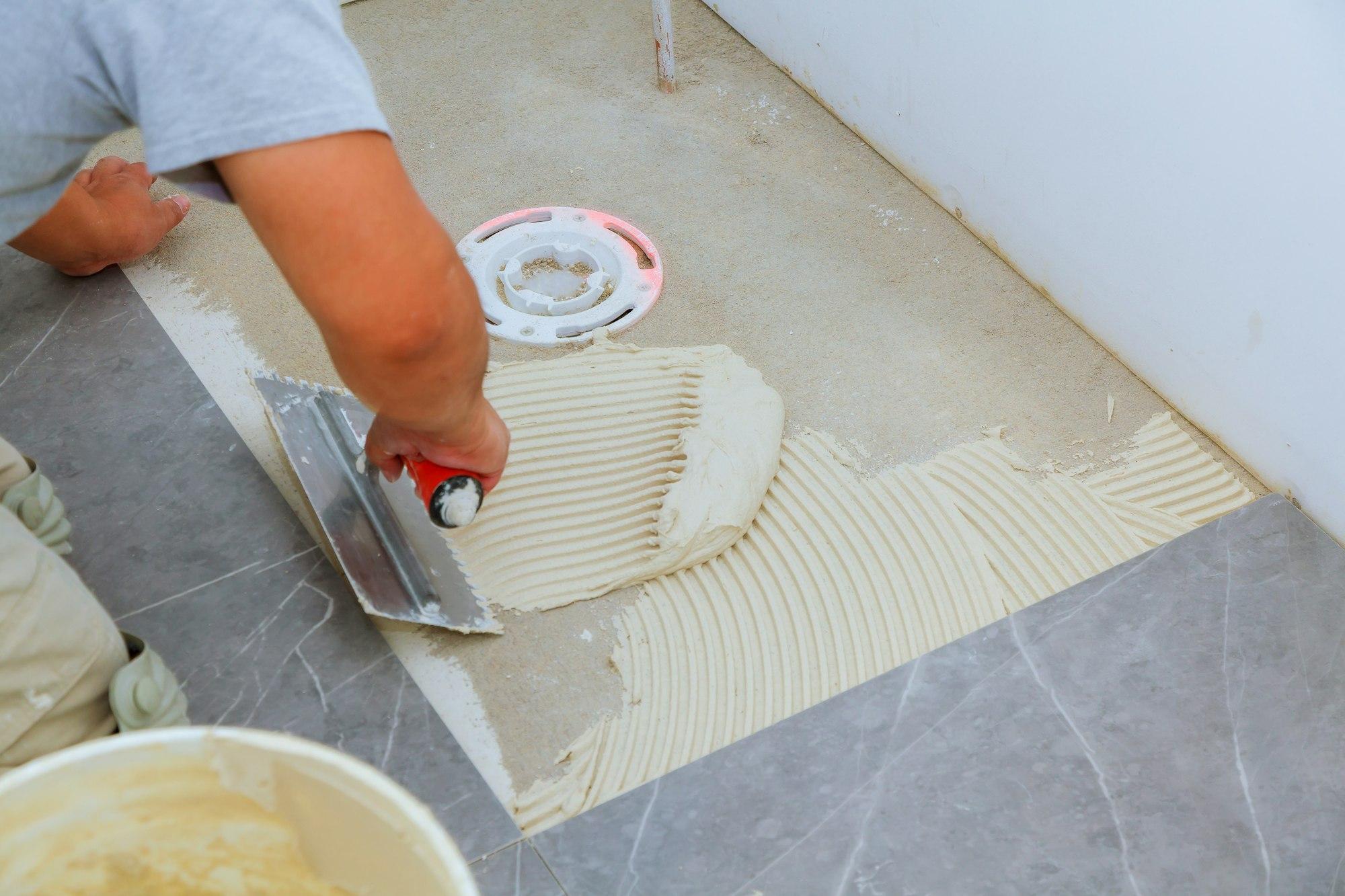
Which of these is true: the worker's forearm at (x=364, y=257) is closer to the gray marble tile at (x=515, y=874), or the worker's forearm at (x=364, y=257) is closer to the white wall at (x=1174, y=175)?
the gray marble tile at (x=515, y=874)

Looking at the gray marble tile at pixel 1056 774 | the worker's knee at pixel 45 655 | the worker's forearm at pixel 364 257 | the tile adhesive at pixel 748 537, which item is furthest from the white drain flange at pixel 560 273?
the worker's forearm at pixel 364 257

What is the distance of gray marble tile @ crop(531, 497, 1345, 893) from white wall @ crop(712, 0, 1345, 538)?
0.37 meters

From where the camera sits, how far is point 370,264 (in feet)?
2.66

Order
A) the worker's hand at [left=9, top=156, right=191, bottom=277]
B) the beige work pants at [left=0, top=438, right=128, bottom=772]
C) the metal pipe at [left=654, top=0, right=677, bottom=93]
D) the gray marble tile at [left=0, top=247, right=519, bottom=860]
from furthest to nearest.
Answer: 1. the metal pipe at [left=654, top=0, right=677, bottom=93]
2. the worker's hand at [left=9, top=156, right=191, bottom=277]
3. the gray marble tile at [left=0, top=247, right=519, bottom=860]
4. the beige work pants at [left=0, top=438, right=128, bottom=772]

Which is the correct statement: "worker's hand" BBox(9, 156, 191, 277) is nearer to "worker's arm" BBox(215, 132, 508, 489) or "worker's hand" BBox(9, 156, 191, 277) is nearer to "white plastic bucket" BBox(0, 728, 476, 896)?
"worker's arm" BBox(215, 132, 508, 489)

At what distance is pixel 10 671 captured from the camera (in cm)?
106

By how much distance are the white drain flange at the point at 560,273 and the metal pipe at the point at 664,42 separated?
0.47 m

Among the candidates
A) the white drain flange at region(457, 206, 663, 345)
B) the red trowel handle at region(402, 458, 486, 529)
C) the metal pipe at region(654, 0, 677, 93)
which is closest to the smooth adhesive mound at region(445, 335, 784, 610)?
the white drain flange at region(457, 206, 663, 345)

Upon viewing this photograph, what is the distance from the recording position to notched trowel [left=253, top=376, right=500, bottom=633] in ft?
5.27

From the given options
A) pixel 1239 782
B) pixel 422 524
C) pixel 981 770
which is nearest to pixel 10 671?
pixel 422 524

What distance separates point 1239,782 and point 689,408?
97 centimetres

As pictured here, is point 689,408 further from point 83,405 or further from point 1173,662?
point 83,405

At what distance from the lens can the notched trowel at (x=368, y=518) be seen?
1606mm

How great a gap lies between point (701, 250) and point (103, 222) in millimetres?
1136
